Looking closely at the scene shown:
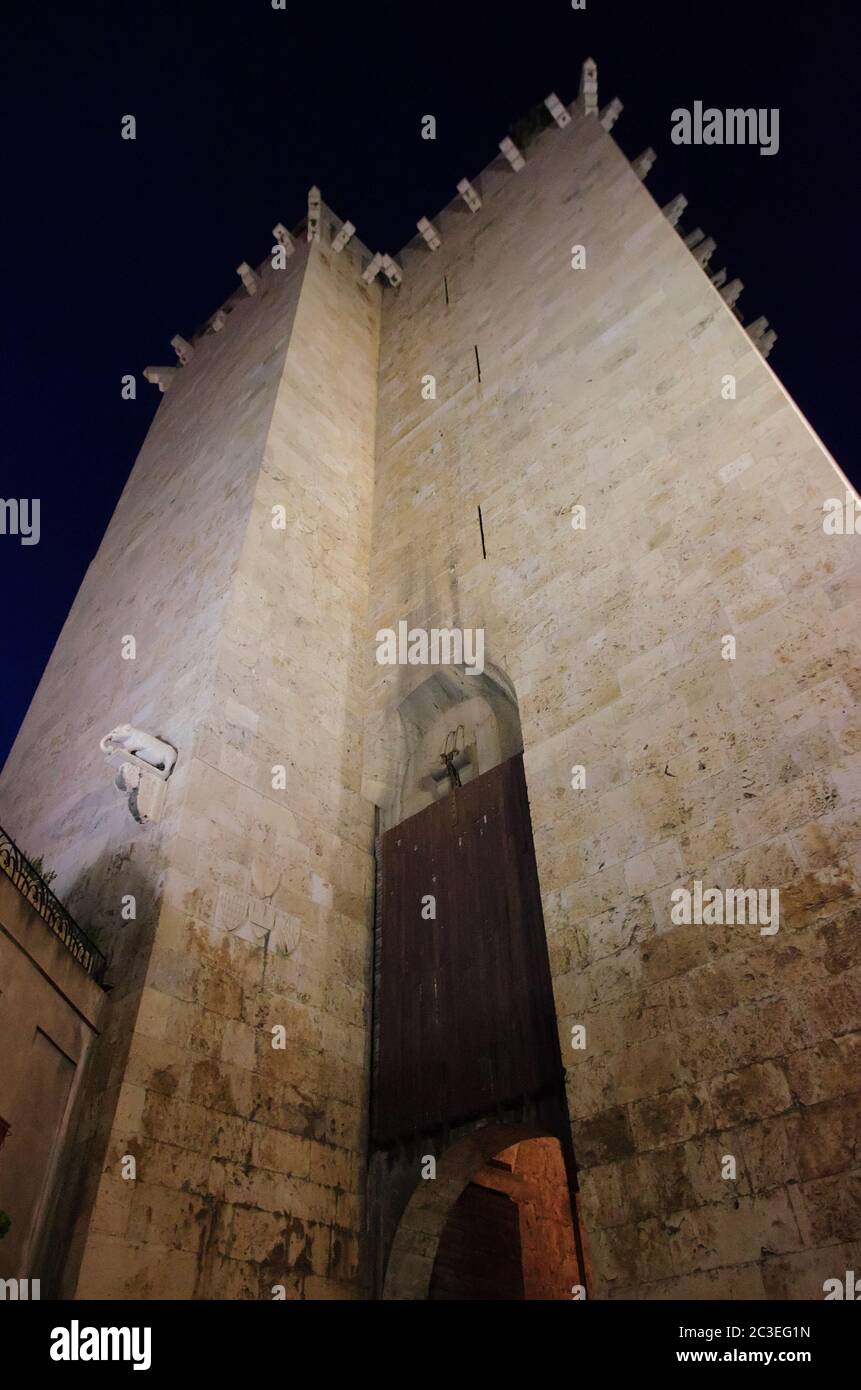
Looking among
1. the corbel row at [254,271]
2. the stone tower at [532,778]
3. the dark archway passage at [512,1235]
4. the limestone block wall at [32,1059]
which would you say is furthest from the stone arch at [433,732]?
the corbel row at [254,271]

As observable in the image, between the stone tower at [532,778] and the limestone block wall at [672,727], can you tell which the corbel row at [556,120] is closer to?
the stone tower at [532,778]

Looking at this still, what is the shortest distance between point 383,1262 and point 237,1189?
1.55m

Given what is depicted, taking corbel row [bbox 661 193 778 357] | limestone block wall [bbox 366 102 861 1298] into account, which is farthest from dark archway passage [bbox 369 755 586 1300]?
corbel row [bbox 661 193 778 357]

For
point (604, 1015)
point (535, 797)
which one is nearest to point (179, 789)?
point (535, 797)

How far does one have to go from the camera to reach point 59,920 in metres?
6.76

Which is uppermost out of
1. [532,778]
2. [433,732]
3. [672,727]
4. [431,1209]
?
[433,732]

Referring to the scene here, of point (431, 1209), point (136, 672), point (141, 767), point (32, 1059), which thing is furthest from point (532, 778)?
point (136, 672)

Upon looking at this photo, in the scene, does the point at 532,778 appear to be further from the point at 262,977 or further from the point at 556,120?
the point at 556,120

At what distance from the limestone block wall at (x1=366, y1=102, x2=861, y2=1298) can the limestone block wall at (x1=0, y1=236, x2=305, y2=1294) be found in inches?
96.7

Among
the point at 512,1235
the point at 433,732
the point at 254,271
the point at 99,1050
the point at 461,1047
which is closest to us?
the point at 99,1050

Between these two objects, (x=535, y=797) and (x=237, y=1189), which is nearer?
(x=237, y=1189)

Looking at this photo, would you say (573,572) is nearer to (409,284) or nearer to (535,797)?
(535,797)

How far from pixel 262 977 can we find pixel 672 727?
4.22 metres

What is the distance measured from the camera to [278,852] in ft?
27.6
